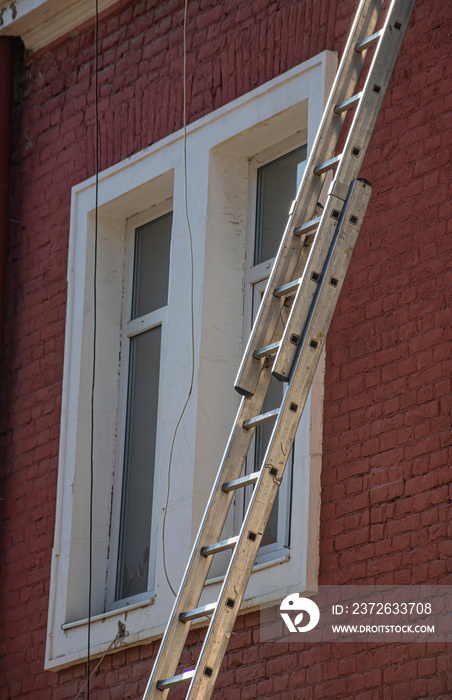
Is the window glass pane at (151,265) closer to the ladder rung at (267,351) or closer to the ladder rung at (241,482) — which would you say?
the ladder rung at (267,351)

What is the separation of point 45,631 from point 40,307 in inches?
75.3

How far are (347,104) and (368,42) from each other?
0.31 meters

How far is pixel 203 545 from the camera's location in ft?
17.6

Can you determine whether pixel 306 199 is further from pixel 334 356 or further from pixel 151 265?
pixel 151 265

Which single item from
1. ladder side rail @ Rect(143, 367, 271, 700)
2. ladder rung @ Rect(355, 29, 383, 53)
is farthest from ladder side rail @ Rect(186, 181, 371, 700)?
ladder rung @ Rect(355, 29, 383, 53)

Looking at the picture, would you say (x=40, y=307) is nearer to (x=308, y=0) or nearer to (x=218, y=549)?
(x=308, y=0)

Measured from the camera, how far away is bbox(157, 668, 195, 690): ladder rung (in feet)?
16.5

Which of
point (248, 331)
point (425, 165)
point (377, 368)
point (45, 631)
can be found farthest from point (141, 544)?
point (425, 165)

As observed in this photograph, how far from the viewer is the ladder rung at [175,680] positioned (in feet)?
16.5

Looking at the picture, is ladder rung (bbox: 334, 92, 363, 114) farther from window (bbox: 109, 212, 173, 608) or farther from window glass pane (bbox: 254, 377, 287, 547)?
window (bbox: 109, 212, 173, 608)

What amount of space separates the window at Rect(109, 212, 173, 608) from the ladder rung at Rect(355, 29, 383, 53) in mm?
2579

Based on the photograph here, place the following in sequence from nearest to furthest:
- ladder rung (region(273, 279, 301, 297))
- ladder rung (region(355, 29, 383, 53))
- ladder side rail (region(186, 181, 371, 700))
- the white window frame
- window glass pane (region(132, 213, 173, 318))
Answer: ladder side rail (region(186, 181, 371, 700)), ladder rung (region(273, 279, 301, 297)), ladder rung (region(355, 29, 383, 53)), the white window frame, window glass pane (region(132, 213, 173, 318))

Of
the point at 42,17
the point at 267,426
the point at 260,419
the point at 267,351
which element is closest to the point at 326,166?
the point at 267,351

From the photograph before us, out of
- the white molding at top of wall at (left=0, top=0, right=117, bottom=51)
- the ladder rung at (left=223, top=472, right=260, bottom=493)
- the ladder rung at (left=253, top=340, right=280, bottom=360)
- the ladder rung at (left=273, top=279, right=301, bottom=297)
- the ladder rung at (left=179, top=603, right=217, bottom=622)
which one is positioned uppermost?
the white molding at top of wall at (left=0, top=0, right=117, bottom=51)
